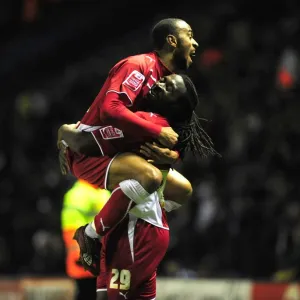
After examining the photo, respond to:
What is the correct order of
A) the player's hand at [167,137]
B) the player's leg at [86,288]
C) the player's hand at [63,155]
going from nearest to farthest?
the player's hand at [167,137] → the player's hand at [63,155] → the player's leg at [86,288]

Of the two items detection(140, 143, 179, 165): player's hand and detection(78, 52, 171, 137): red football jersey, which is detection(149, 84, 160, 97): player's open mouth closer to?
detection(78, 52, 171, 137): red football jersey

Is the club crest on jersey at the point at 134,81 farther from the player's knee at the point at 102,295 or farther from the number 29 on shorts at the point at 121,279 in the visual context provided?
the player's knee at the point at 102,295

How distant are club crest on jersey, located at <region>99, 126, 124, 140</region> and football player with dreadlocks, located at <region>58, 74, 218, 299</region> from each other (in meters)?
0.01

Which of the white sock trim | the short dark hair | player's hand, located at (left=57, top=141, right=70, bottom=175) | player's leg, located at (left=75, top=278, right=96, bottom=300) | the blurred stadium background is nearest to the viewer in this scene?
the short dark hair

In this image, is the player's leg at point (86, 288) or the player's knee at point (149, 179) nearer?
the player's knee at point (149, 179)

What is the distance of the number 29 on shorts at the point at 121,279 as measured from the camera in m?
5.54

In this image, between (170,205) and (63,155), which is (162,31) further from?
(170,205)

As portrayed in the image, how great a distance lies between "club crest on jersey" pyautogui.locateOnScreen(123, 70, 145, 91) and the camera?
5398 millimetres

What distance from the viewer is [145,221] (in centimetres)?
562

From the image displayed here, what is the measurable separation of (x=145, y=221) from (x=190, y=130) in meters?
0.60

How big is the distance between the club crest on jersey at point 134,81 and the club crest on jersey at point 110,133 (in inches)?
10.3

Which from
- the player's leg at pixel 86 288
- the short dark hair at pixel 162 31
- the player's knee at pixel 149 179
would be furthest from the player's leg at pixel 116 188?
the player's leg at pixel 86 288

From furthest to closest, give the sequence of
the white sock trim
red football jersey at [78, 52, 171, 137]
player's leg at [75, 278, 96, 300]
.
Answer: player's leg at [75, 278, 96, 300] < the white sock trim < red football jersey at [78, 52, 171, 137]

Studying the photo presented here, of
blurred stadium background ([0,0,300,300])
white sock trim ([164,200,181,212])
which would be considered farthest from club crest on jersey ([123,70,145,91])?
blurred stadium background ([0,0,300,300])
